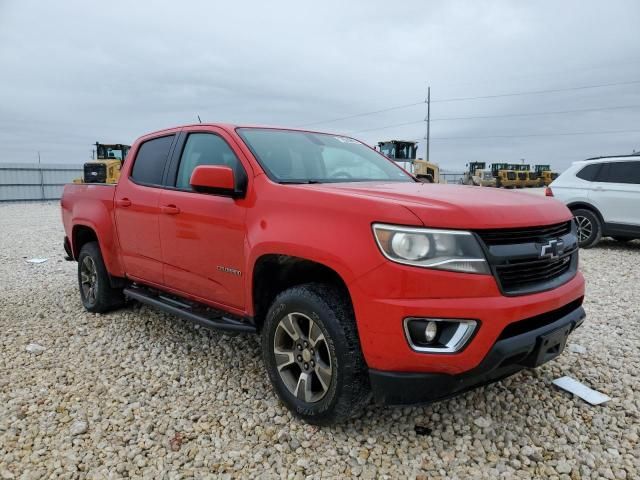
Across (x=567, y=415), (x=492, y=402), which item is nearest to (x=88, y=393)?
(x=492, y=402)

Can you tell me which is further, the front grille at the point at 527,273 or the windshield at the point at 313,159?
the windshield at the point at 313,159

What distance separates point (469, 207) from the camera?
224cm

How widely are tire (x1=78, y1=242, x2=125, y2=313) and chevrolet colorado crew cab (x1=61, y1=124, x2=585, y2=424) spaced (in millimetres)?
1188

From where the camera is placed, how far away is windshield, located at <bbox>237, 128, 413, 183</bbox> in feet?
10.3

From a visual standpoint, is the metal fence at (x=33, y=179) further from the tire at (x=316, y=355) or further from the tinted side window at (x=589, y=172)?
the tire at (x=316, y=355)

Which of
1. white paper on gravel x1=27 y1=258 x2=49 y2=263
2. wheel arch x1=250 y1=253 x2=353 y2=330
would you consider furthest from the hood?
white paper on gravel x1=27 y1=258 x2=49 y2=263

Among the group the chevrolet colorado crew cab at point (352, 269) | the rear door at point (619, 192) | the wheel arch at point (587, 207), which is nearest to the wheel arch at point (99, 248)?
the chevrolet colorado crew cab at point (352, 269)

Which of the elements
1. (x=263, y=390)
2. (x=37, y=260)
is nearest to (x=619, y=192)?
(x=263, y=390)

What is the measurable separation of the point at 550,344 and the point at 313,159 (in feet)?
6.38

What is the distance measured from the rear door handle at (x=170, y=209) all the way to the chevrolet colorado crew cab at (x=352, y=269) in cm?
1

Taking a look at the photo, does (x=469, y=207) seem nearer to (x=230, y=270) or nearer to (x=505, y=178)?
(x=230, y=270)

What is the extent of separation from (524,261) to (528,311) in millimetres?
251

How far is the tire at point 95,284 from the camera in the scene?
182 inches

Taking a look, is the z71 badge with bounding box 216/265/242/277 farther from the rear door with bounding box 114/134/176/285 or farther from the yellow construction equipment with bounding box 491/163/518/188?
the yellow construction equipment with bounding box 491/163/518/188
